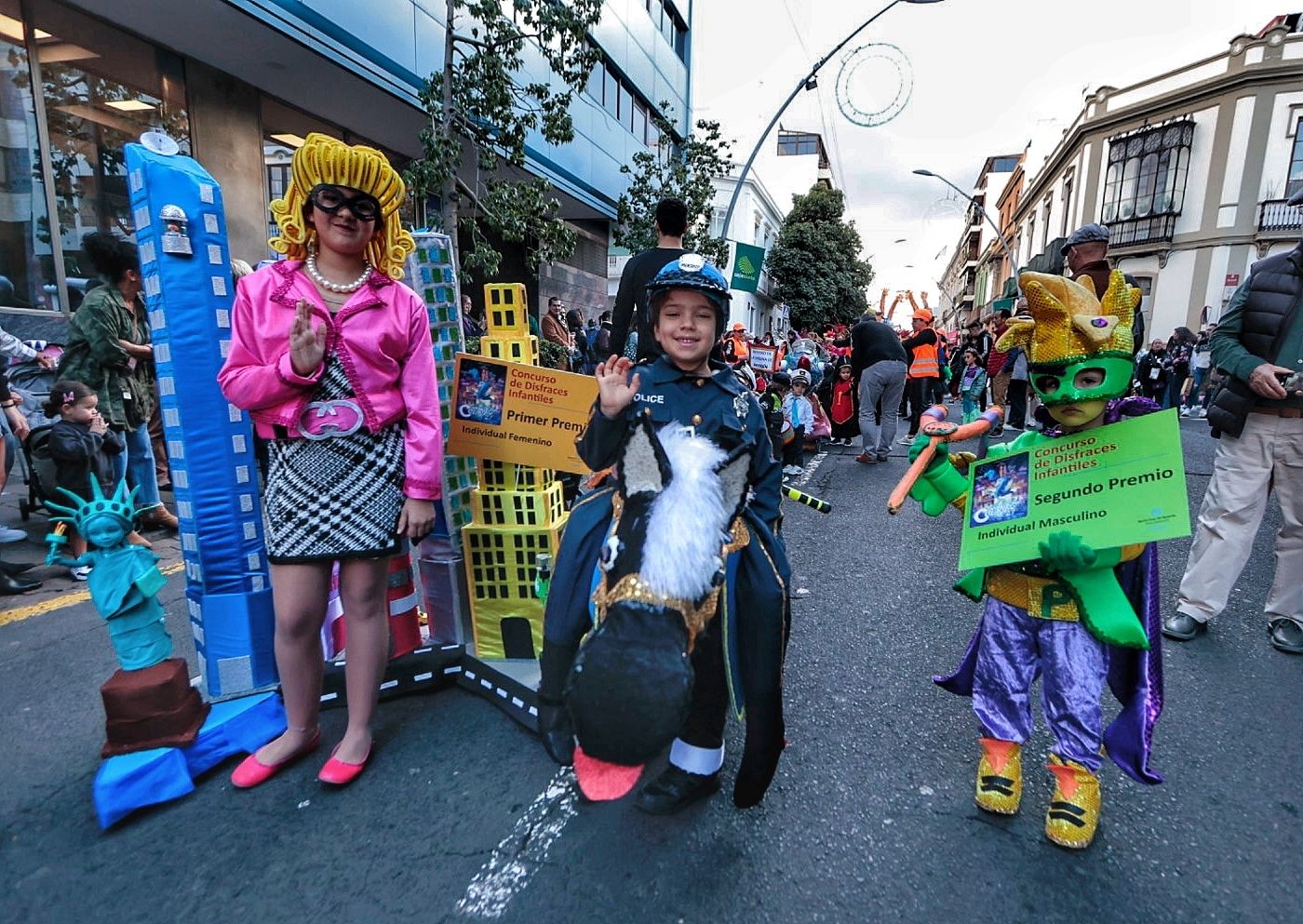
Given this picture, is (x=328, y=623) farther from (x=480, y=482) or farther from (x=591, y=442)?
(x=591, y=442)

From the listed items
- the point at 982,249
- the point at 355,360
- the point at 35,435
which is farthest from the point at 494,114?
the point at 982,249

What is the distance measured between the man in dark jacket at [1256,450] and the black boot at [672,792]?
9.31 feet

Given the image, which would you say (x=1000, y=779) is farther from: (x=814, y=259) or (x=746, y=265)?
(x=814, y=259)

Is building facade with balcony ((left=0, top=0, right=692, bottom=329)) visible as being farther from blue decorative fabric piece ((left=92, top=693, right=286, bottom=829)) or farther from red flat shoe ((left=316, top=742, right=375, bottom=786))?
red flat shoe ((left=316, top=742, right=375, bottom=786))

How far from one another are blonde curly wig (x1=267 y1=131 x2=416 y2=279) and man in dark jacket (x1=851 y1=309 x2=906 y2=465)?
22.6 feet

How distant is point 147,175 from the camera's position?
2180 mm

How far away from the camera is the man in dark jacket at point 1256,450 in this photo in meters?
3.14

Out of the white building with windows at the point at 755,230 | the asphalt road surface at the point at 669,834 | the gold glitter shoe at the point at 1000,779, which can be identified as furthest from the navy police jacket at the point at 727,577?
the white building with windows at the point at 755,230

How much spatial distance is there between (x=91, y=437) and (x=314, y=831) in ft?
12.0

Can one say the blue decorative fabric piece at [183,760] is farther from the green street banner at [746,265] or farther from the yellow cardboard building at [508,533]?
the green street banner at [746,265]

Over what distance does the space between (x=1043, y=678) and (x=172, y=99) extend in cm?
988

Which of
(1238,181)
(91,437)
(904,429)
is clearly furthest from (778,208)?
(91,437)

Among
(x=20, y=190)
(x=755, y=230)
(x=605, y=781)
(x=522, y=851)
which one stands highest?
(x=755, y=230)

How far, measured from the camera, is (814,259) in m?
37.3
